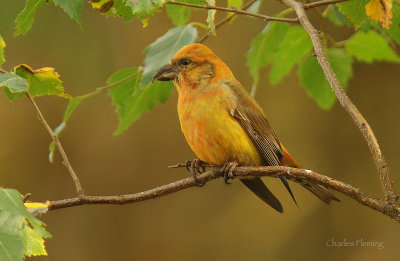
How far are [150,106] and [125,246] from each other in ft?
14.2

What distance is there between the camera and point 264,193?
3.99 m

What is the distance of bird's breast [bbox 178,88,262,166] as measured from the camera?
12.3 ft

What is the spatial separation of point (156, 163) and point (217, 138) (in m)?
3.83

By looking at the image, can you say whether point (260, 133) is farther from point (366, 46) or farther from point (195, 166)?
point (366, 46)

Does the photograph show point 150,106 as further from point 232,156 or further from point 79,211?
point 79,211

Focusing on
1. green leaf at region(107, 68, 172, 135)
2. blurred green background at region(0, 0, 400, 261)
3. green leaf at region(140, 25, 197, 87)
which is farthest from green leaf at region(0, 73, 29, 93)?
blurred green background at region(0, 0, 400, 261)

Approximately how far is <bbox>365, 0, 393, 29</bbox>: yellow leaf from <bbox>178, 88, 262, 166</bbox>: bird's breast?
1.47 metres

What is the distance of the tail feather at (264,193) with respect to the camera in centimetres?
396

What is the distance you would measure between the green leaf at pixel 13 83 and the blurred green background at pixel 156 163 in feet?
15.8

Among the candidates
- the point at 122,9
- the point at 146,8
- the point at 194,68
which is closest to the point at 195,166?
the point at 194,68

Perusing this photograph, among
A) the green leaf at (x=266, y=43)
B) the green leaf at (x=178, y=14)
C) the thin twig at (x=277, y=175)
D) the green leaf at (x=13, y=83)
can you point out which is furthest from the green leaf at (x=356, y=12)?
the green leaf at (x=13, y=83)

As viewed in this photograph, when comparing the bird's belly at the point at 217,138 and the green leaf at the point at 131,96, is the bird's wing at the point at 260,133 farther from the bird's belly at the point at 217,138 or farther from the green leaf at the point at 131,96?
the green leaf at the point at 131,96

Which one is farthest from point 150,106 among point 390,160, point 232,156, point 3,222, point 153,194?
Result: point 390,160

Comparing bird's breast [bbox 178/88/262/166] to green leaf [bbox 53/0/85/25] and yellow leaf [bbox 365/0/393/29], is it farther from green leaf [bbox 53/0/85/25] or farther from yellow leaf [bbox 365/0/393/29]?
yellow leaf [bbox 365/0/393/29]
